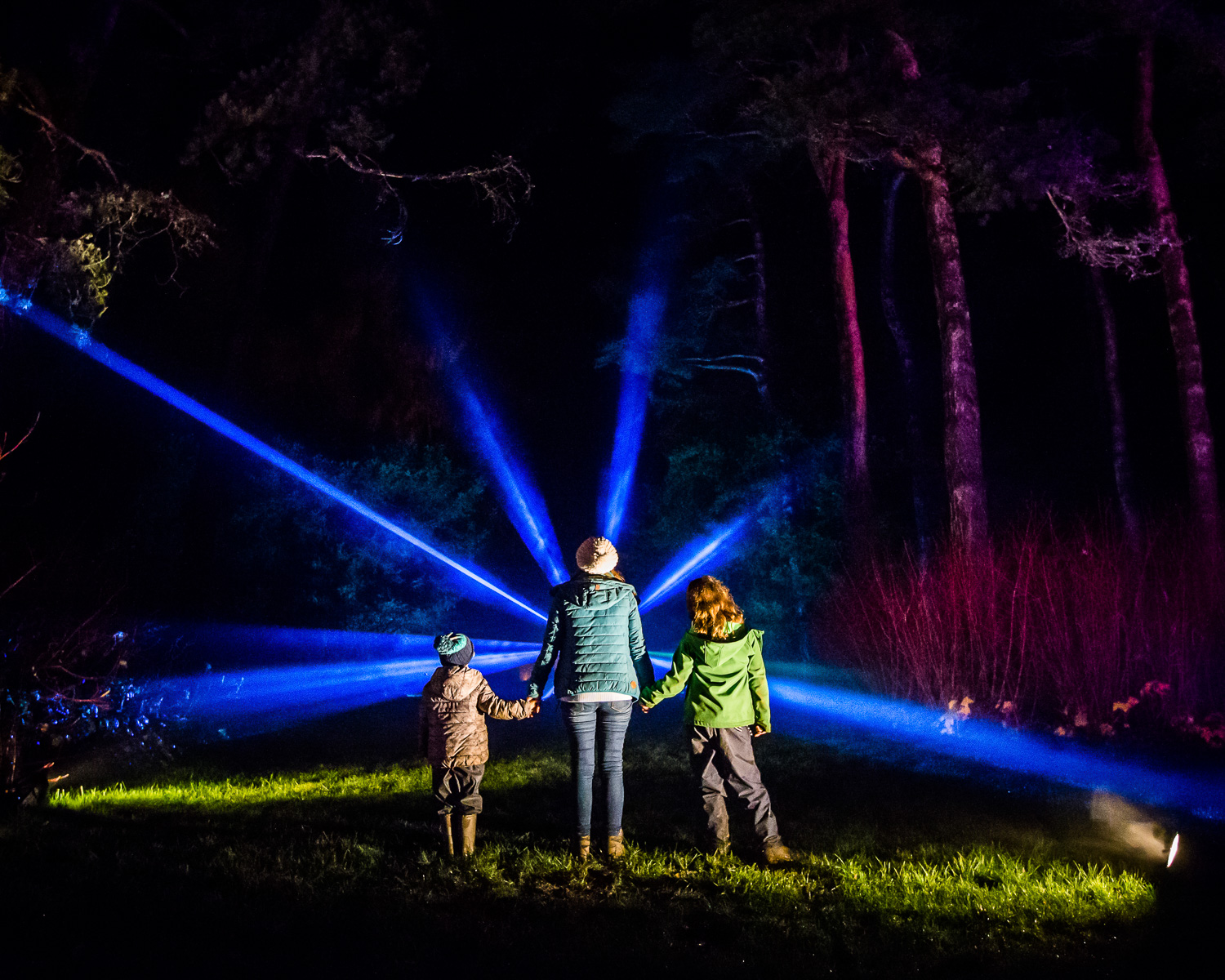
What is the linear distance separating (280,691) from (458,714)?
27.9 ft

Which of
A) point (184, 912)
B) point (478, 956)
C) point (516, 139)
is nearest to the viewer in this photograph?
point (478, 956)

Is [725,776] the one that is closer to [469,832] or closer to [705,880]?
[705,880]

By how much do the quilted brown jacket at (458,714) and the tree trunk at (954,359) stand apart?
790cm

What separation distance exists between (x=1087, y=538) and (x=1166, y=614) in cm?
92

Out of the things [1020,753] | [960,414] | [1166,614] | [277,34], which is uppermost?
[277,34]

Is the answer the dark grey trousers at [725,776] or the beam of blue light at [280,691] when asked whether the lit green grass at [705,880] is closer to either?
the dark grey trousers at [725,776]

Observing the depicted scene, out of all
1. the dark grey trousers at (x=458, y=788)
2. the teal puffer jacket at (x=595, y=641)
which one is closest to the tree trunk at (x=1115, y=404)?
the teal puffer jacket at (x=595, y=641)

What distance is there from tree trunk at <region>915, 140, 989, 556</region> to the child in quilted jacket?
7.92m

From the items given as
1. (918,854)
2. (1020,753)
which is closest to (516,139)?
(1020,753)

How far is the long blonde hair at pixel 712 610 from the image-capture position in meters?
4.85

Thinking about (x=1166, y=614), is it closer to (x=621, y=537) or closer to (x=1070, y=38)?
(x=1070, y=38)

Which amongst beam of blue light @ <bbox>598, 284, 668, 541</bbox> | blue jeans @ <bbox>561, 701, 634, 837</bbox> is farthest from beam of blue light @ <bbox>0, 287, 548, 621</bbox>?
blue jeans @ <bbox>561, 701, 634, 837</bbox>

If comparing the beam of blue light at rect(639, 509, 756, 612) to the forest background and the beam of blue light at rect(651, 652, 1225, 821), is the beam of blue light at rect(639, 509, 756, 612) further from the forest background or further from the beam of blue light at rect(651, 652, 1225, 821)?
the beam of blue light at rect(651, 652, 1225, 821)

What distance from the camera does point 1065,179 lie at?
11.1 meters
